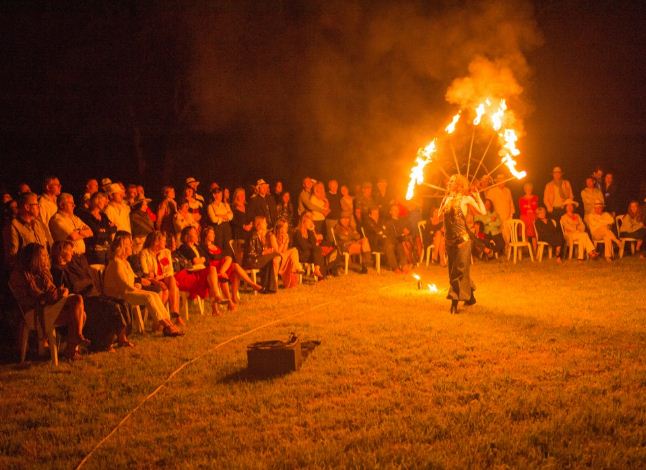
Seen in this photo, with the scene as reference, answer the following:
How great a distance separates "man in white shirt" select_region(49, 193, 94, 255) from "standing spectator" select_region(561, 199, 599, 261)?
9.72 metres

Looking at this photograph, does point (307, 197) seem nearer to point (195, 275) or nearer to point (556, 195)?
point (195, 275)

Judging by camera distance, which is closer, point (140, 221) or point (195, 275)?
point (195, 275)

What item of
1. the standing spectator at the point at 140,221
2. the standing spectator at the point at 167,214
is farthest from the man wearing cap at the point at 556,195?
the standing spectator at the point at 140,221

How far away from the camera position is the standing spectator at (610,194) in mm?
13891

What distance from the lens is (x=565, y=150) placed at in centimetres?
1806

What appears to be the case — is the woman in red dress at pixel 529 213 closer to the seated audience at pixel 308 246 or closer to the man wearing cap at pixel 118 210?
the seated audience at pixel 308 246

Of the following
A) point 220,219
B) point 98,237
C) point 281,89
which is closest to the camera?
point 98,237

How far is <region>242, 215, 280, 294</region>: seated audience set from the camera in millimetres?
10492

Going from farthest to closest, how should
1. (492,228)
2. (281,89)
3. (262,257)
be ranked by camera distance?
(281,89), (492,228), (262,257)

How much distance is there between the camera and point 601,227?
13.2 metres

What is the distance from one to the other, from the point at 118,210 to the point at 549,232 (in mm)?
8969

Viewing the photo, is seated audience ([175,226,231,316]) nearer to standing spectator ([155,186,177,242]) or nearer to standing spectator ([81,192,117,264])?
standing spectator ([155,186,177,242])

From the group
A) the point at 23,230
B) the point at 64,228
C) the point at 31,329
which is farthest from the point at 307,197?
the point at 31,329

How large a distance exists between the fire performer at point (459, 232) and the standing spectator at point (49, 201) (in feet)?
18.2
